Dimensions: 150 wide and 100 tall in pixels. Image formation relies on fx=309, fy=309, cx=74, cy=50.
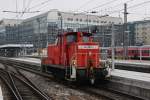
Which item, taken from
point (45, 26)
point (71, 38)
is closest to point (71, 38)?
point (71, 38)

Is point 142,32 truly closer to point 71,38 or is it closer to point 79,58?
point 71,38

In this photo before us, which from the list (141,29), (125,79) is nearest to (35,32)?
(141,29)

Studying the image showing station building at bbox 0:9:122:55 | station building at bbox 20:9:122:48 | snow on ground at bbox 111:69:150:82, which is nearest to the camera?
snow on ground at bbox 111:69:150:82

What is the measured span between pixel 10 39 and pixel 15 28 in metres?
8.99

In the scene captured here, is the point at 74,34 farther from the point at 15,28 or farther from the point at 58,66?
the point at 15,28

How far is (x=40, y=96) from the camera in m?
13.8

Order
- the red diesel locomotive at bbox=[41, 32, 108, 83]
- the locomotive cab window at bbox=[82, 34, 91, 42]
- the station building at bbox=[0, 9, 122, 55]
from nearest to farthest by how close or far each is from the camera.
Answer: the red diesel locomotive at bbox=[41, 32, 108, 83] < the locomotive cab window at bbox=[82, 34, 91, 42] < the station building at bbox=[0, 9, 122, 55]

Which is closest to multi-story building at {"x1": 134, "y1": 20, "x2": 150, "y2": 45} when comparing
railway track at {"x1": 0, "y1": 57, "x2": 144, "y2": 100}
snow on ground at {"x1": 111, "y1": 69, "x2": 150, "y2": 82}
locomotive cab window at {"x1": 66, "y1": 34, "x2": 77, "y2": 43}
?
snow on ground at {"x1": 111, "y1": 69, "x2": 150, "y2": 82}

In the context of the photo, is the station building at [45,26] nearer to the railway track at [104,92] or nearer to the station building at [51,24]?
the station building at [51,24]

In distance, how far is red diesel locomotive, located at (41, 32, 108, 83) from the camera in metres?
16.8

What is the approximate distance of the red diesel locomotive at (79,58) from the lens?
1675 centimetres

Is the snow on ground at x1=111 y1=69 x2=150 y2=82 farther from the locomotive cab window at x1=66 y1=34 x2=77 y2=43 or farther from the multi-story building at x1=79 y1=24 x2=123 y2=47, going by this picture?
the multi-story building at x1=79 y1=24 x2=123 y2=47

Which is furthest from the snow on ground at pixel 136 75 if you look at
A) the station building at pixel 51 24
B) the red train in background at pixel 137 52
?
the station building at pixel 51 24

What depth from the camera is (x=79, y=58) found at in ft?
57.2
